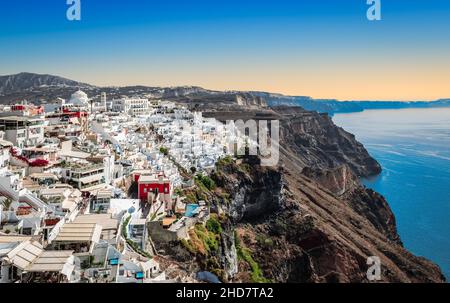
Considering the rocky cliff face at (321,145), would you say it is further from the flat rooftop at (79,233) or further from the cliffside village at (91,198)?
the flat rooftop at (79,233)

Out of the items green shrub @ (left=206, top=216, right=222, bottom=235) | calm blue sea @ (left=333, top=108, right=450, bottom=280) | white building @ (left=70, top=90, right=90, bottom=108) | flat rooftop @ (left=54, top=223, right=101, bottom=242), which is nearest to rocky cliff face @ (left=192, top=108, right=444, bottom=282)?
green shrub @ (left=206, top=216, right=222, bottom=235)

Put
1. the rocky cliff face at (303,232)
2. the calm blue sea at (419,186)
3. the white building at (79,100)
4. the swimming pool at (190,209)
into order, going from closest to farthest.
Answer: the swimming pool at (190,209) < the rocky cliff face at (303,232) < the calm blue sea at (419,186) < the white building at (79,100)

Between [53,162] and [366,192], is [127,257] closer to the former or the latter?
[53,162]


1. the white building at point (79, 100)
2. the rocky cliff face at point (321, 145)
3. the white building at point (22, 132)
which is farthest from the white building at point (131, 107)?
the rocky cliff face at point (321, 145)

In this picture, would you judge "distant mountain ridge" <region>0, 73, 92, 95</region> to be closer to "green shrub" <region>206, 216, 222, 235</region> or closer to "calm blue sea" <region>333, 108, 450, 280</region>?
"calm blue sea" <region>333, 108, 450, 280</region>

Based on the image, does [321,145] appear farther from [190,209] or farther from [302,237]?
[190,209]
